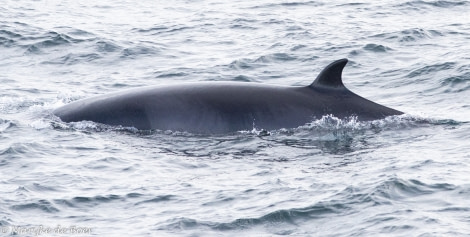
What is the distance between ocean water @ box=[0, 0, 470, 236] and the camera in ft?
42.2

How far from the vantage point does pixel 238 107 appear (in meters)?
17.0

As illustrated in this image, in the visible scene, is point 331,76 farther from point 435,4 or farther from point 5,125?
point 435,4

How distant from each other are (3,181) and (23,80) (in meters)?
8.76

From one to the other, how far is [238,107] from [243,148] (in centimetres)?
103

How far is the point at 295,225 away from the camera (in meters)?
12.6

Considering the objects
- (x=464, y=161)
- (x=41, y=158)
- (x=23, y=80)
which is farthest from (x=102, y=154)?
(x=23, y=80)

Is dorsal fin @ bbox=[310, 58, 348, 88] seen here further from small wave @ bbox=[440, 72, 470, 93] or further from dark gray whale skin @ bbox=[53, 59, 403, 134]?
small wave @ bbox=[440, 72, 470, 93]

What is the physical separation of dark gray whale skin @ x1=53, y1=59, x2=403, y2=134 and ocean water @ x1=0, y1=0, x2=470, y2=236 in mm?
208

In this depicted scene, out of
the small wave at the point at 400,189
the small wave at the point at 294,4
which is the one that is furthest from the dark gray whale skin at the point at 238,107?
the small wave at the point at 294,4

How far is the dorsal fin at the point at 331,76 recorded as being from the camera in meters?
16.4

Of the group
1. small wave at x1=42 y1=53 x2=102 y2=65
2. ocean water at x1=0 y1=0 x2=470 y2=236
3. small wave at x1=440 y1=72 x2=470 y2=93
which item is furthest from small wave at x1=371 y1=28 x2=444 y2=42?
small wave at x1=42 y1=53 x2=102 y2=65

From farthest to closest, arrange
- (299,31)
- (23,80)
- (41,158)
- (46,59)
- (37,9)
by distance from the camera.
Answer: (37,9)
(299,31)
(46,59)
(23,80)
(41,158)

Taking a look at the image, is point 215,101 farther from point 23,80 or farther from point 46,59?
point 46,59

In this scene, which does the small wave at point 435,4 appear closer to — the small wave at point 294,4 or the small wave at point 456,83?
the small wave at point 294,4
